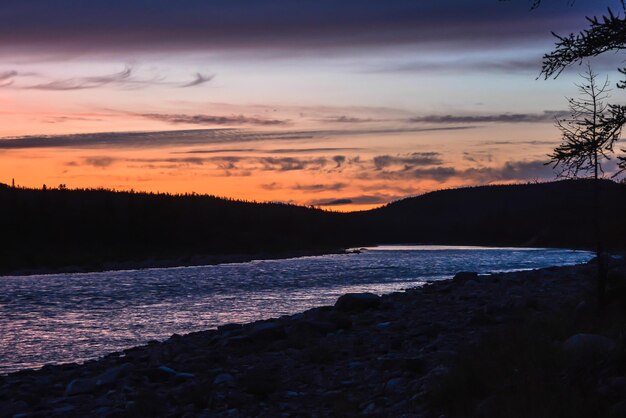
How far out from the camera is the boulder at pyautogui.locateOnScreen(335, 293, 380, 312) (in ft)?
77.9

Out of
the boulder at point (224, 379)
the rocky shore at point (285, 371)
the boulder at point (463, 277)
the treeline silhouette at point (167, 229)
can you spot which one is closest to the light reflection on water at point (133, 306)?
the rocky shore at point (285, 371)

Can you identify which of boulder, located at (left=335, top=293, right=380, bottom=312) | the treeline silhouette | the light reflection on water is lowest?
the light reflection on water

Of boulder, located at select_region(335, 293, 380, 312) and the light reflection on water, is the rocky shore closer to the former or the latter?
boulder, located at select_region(335, 293, 380, 312)

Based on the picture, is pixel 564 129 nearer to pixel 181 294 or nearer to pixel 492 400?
pixel 492 400

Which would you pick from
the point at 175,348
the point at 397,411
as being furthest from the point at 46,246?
the point at 397,411

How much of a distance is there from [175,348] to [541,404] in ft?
36.9

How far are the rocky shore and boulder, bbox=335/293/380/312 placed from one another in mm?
416

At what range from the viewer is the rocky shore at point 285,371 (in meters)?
12.1

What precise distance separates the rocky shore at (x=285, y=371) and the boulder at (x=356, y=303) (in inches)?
16.4

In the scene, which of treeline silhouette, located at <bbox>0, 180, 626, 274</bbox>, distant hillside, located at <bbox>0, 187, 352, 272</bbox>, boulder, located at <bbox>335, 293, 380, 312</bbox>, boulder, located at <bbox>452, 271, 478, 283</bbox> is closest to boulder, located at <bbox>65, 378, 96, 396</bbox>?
boulder, located at <bbox>335, 293, 380, 312</bbox>

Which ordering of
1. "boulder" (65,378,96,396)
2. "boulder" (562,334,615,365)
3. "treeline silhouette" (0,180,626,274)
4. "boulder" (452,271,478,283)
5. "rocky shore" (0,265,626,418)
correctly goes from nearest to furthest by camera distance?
"boulder" (562,334,615,365), "rocky shore" (0,265,626,418), "boulder" (65,378,96,396), "boulder" (452,271,478,283), "treeline silhouette" (0,180,626,274)

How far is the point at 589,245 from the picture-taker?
140375 millimetres

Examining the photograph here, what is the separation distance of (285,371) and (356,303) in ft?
30.0

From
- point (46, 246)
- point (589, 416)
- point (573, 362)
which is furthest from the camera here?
point (46, 246)
